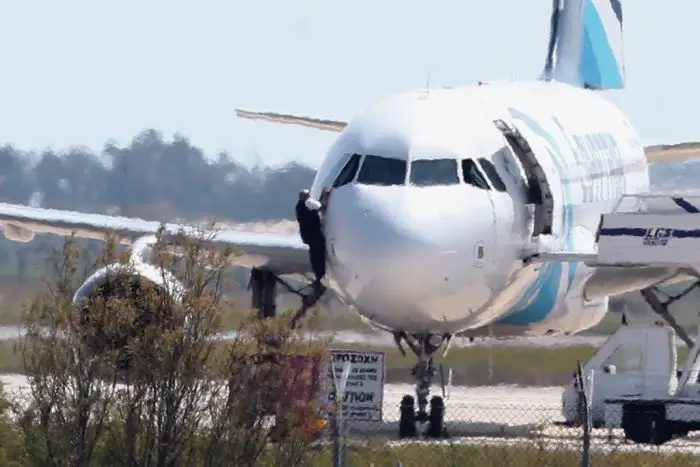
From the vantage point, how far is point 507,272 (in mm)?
20188

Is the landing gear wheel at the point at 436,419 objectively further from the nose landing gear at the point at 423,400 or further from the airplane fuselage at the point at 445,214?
the airplane fuselage at the point at 445,214

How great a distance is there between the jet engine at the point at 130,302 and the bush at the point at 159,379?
0.01 meters

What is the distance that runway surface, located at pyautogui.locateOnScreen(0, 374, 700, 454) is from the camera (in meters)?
19.3

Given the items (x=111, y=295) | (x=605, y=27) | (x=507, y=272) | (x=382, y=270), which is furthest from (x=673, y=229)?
(x=605, y=27)

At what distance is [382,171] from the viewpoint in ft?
63.6

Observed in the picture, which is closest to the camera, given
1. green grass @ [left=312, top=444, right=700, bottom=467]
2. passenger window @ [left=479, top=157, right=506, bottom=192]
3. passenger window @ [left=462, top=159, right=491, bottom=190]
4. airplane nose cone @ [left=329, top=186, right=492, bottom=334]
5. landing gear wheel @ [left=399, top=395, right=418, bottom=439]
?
green grass @ [left=312, top=444, right=700, bottom=467]

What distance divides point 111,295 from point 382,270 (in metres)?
Answer: 4.87

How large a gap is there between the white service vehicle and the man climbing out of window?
10.3 feet

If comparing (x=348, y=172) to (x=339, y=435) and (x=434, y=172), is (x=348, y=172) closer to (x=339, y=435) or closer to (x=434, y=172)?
(x=434, y=172)

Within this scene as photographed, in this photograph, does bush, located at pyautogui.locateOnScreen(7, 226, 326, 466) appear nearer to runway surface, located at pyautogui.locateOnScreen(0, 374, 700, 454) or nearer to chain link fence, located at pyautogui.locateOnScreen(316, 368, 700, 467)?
chain link fence, located at pyautogui.locateOnScreen(316, 368, 700, 467)

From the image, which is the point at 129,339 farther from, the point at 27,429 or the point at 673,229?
the point at 673,229

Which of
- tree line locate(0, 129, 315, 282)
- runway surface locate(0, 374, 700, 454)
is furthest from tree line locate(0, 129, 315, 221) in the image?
runway surface locate(0, 374, 700, 454)

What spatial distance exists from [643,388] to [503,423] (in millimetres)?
2356

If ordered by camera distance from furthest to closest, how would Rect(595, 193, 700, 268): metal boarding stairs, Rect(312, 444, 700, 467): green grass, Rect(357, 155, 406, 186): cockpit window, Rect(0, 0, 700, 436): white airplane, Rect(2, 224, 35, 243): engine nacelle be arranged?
A: Rect(2, 224, 35, 243): engine nacelle < Rect(595, 193, 700, 268): metal boarding stairs < Rect(357, 155, 406, 186): cockpit window < Rect(0, 0, 700, 436): white airplane < Rect(312, 444, 700, 467): green grass
